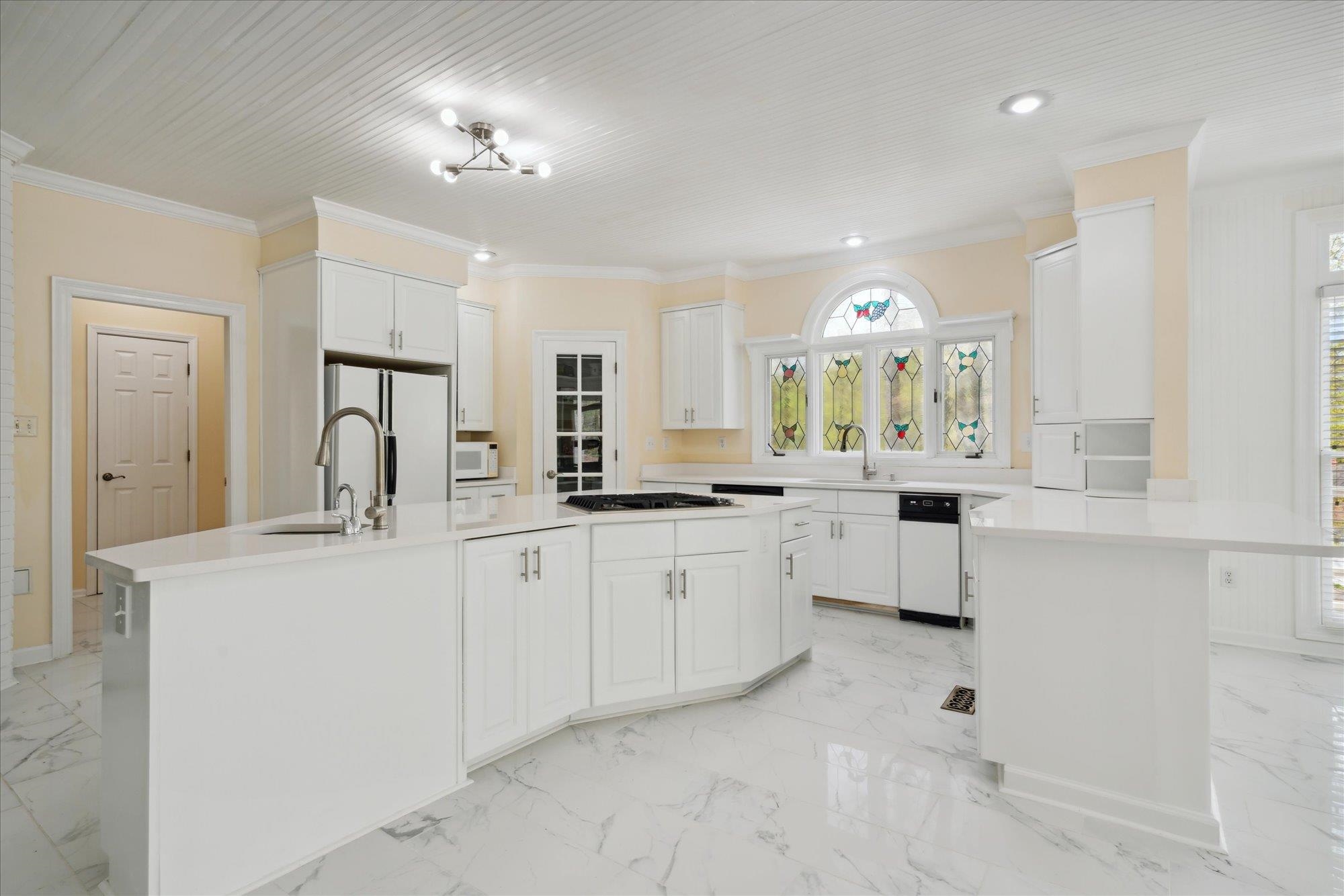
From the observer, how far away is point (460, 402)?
541cm

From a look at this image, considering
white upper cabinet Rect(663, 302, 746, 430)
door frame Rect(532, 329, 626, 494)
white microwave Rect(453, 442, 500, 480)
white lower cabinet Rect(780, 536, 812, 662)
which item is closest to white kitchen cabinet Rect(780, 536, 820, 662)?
white lower cabinet Rect(780, 536, 812, 662)

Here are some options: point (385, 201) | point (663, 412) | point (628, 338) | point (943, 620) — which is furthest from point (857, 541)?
point (385, 201)

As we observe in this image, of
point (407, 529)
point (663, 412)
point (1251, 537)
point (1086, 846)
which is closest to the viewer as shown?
point (1251, 537)

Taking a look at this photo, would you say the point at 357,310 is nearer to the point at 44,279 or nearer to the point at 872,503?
the point at 44,279

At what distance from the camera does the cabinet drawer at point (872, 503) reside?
4395 millimetres

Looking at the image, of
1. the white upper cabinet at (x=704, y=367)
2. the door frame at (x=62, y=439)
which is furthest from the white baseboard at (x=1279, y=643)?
the door frame at (x=62, y=439)

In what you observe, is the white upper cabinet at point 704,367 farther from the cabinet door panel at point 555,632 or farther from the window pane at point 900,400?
the cabinet door panel at point 555,632

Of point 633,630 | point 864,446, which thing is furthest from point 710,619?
point 864,446

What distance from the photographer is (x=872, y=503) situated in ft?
14.7

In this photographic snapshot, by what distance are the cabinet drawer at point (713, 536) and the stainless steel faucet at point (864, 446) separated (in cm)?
231

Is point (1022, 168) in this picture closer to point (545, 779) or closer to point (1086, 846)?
point (1086, 846)

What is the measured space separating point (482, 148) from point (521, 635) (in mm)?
2484

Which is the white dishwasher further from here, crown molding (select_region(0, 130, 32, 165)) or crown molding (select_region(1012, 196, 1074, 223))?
crown molding (select_region(0, 130, 32, 165))

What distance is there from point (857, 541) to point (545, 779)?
2.87 m
